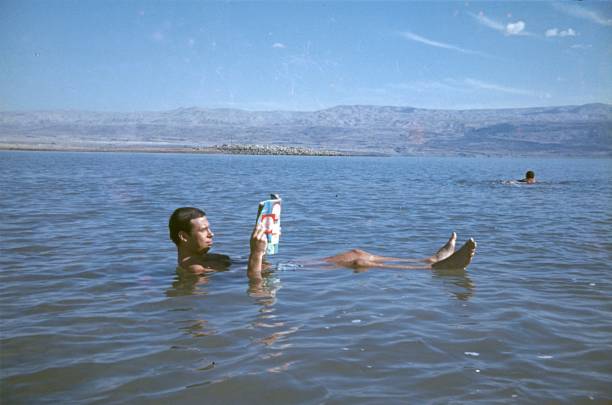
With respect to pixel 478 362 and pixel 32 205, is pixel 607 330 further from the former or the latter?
pixel 32 205

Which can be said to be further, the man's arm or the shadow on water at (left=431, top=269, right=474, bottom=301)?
the shadow on water at (left=431, top=269, right=474, bottom=301)

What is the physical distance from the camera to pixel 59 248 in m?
8.68

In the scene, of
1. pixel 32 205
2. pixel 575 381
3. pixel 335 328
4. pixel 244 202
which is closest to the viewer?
pixel 575 381

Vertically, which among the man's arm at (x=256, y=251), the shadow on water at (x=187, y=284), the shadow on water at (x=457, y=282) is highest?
the man's arm at (x=256, y=251)

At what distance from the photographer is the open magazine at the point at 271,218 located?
629 centimetres

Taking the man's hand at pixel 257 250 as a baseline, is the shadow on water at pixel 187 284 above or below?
below

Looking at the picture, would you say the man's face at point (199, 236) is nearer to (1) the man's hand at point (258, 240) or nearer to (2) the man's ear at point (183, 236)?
(2) the man's ear at point (183, 236)

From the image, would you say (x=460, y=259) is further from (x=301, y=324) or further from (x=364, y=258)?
(x=301, y=324)

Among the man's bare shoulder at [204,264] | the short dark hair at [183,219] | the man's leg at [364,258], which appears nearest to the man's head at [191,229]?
the short dark hair at [183,219]

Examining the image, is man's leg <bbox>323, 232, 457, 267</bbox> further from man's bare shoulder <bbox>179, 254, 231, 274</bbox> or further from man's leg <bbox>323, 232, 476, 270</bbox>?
man's bare shoulder <bbox>179, 254, 231, 274</bbox>

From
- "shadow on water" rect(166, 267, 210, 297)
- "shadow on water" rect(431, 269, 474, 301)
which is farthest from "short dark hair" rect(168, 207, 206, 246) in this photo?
"shadow on water" rect(431, 269, 474, 301)

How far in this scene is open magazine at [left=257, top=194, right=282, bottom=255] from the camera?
6285 mm

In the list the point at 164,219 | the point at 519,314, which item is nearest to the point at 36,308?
the point at 519,314

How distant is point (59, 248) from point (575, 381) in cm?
752
